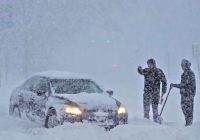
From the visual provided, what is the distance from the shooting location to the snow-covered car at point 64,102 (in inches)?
404

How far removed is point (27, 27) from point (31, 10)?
20838 mm

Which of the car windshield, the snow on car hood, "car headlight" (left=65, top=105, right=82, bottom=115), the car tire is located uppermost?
the car windshield

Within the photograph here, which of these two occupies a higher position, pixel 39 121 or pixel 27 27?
pixel 27 27

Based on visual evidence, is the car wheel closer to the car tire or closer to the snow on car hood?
A: the car tire

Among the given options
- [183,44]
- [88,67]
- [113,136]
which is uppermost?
[183,44]

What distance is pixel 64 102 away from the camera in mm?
10477

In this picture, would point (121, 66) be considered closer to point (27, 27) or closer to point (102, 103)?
point (27, 27)

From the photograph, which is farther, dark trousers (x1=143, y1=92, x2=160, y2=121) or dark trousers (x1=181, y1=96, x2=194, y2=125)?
dark trousers (x1=143, y1=92, x2=160, y2=121)

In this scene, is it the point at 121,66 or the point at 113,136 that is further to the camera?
the point at 121,66

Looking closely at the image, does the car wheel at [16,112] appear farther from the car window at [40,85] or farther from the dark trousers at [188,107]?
the dark trousers at [188,107]

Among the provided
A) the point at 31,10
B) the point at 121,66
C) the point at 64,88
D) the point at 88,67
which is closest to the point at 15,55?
the point at 88,67

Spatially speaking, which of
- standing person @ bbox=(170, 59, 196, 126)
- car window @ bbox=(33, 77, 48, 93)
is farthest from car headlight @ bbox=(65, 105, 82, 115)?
standing person @ bbox=(170, 59, 196, 126)

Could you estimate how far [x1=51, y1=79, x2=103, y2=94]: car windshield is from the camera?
37.5ft

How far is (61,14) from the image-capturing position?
5709 inches
